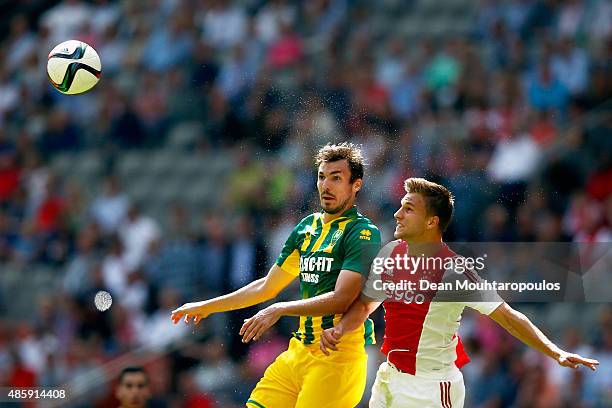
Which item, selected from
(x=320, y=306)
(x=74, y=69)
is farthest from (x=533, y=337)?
(x=74, y=69)

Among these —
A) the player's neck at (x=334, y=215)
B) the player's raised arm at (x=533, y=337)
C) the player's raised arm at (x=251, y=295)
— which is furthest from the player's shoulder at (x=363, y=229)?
the player's raised arm at (x=533, y=337)

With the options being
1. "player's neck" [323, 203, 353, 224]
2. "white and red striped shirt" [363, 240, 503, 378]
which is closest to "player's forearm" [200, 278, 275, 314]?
"player's neck" [323, 203, 353, 224]

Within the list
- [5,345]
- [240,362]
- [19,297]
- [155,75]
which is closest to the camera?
[240,362]

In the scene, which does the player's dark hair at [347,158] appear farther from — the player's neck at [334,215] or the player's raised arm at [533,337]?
the player's raised arm at [533,337]

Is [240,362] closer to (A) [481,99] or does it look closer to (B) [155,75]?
(A) [481,99]

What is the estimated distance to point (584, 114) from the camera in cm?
1380

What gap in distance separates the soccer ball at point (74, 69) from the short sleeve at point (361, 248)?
159 inches

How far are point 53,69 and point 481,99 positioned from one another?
6155 millimetres

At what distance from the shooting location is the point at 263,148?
15.7 m

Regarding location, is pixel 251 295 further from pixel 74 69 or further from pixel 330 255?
pixel 74 69

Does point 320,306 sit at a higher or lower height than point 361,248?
lower

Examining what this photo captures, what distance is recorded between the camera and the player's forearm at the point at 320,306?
740 centimetres

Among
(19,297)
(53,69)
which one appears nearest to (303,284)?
(53,69)

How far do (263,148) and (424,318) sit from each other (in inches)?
338
